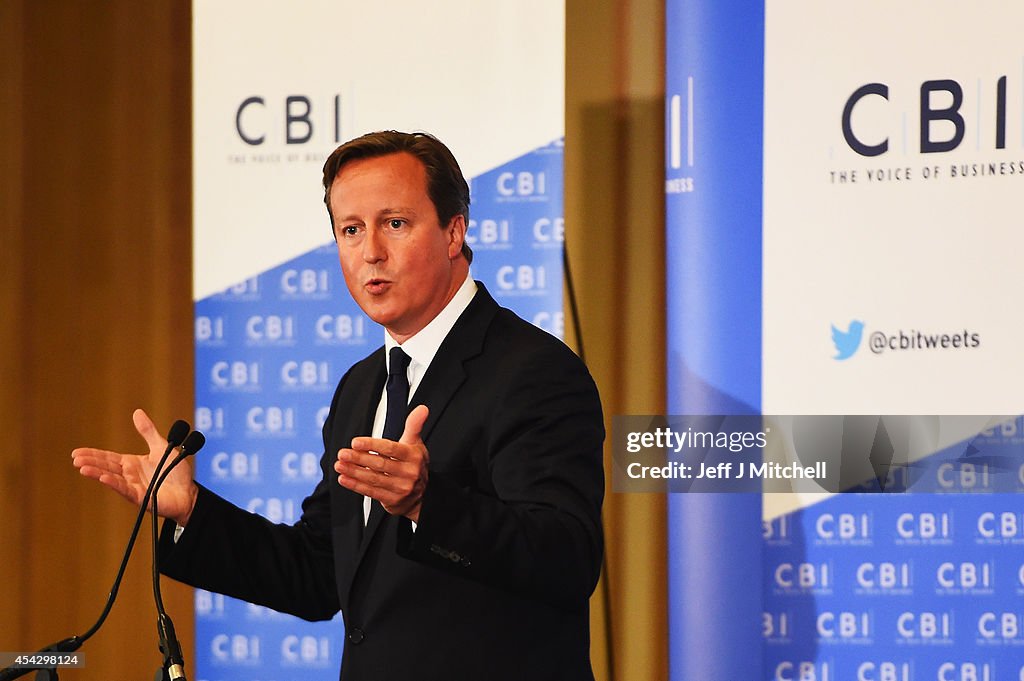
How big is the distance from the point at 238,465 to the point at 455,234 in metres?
1.39

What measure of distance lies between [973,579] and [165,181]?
270 cm

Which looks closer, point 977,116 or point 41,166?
point 977,116

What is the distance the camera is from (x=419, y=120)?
321 centimetres

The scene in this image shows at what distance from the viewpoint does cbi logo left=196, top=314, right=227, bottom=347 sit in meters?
3.26

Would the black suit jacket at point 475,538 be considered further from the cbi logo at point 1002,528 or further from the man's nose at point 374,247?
the cbi logo at point 1002,528

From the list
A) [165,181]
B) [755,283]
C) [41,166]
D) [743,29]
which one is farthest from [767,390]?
[41,166]

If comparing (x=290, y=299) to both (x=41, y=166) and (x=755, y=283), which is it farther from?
(x=755, y=283)

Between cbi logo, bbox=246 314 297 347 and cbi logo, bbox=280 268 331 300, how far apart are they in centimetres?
7

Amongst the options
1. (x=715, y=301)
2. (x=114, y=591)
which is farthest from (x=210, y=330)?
(x=114, y=591)

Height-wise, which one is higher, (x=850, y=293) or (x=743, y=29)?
(x=743, y=29)

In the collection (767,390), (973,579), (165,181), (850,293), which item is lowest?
(973,579)

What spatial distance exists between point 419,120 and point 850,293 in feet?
4.53

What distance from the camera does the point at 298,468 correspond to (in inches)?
128

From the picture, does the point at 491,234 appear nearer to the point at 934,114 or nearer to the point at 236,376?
the point at 236,376
